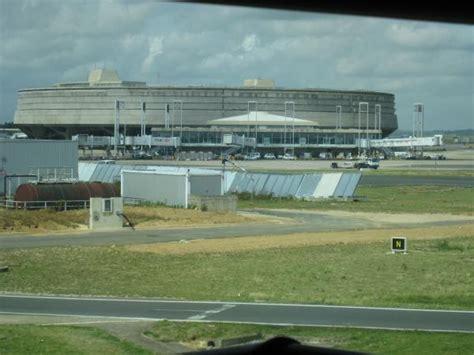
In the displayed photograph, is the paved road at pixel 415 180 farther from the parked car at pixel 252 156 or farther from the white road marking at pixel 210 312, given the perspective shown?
the white road marking at pixel 210 312

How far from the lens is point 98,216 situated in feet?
128

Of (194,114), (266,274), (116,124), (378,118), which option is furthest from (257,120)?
(266,274)

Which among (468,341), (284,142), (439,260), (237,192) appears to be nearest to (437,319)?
(468,341)

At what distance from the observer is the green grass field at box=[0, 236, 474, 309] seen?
19.2 meters

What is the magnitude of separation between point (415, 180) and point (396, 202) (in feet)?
95.6

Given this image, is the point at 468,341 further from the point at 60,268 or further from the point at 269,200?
the point at 269,200

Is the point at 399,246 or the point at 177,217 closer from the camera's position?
the point at 399,246

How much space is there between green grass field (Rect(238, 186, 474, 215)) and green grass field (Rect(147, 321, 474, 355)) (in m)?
38.6

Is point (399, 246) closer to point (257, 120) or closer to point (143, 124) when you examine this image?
point (143, 124)

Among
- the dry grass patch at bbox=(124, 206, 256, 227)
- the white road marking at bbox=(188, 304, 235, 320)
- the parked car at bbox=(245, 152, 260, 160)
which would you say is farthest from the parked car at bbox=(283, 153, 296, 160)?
the white road marking at bbox=(188, 304, 235, 320)

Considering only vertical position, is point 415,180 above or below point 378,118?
below

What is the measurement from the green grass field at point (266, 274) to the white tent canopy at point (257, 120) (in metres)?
127

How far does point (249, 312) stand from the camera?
16156mm

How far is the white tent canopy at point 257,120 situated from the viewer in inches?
6206
